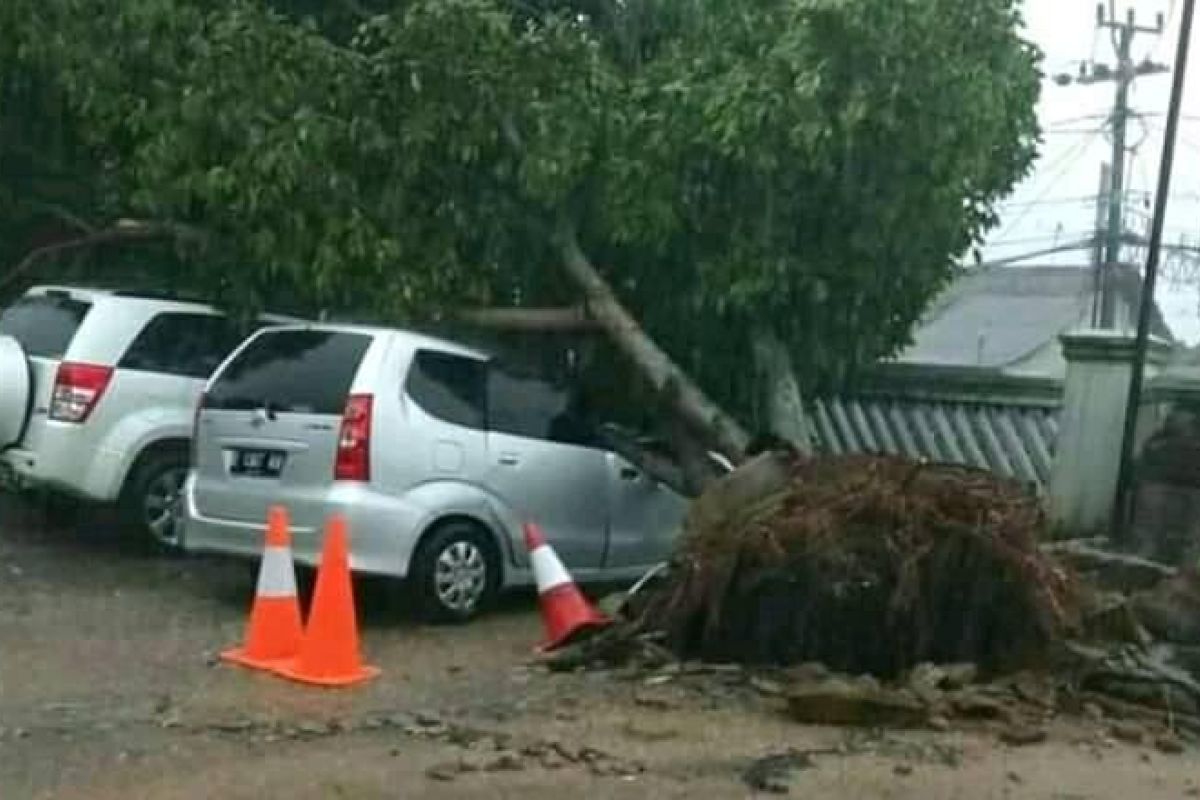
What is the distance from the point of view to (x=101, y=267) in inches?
607

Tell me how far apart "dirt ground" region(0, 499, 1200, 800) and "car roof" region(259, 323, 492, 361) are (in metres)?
1.79

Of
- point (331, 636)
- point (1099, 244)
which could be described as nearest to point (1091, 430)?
point (331, 636)

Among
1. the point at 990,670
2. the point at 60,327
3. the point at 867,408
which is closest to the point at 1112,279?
the point at 867,408

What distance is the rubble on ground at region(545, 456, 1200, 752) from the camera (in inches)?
345

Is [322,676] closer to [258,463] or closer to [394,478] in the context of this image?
[394,478]

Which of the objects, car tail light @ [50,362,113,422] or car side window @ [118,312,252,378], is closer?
car tail light @ [50,362,113,422]

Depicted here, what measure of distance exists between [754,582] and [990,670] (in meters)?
1.13

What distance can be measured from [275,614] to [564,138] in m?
3.74

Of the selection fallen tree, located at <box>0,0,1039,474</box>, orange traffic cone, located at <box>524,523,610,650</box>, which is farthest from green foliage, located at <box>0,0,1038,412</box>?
orange traffic cone, located at <box>524,523,610,650</box>

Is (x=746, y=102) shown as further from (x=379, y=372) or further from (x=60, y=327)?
(x=60, y=327)

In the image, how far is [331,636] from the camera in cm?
922

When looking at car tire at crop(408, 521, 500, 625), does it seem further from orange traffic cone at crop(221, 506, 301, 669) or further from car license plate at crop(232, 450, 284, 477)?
orange traffic cone at crop(221, 506, 301, 669)

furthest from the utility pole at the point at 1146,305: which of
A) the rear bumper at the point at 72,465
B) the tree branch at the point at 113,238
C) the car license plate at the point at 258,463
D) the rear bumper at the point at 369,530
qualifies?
the rear bumper at the point at 72,465

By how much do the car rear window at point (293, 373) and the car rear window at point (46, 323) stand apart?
82.0 inches
